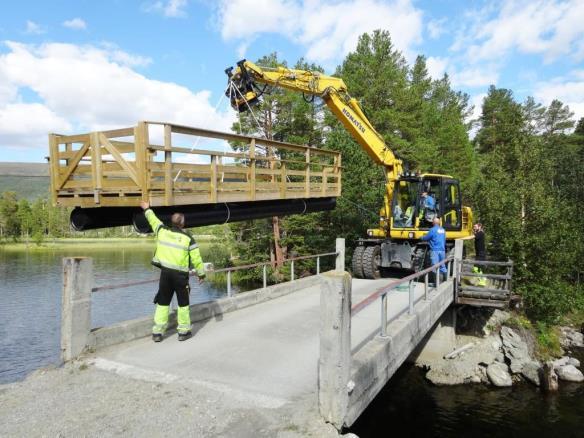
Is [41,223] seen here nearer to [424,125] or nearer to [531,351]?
[424,125]

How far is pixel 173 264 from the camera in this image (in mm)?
6531

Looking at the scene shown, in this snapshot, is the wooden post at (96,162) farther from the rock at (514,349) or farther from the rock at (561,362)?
the rock at (561,362)

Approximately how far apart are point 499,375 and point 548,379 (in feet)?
4.45

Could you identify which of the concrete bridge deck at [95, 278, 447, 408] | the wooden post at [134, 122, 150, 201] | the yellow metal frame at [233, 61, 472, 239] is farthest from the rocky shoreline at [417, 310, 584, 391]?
the wooden post at [134, 122, 150, 201]

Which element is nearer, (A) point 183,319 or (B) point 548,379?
(A) point 183,319

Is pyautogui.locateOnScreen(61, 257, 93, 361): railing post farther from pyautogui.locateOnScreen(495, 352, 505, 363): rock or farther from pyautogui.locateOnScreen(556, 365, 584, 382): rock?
A: pyautogui.locateOnScreen(556, 365, 584, 382): rock

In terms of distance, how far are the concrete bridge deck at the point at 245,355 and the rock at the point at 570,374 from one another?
849 cm

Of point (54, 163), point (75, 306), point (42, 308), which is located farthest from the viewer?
point (42, 308)

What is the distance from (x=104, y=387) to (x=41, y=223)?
3870 inches

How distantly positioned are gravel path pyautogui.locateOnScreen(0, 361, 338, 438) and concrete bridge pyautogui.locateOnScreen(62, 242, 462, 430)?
21 centimetres

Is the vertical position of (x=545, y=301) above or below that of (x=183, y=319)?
below

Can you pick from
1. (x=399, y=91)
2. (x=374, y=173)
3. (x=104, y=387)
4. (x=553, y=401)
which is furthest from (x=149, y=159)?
(x=399, y=91)

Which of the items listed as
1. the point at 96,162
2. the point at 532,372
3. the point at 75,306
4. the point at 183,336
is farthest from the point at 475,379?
the point at 96,162

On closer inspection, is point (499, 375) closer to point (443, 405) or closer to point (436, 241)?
point (443, 405)
